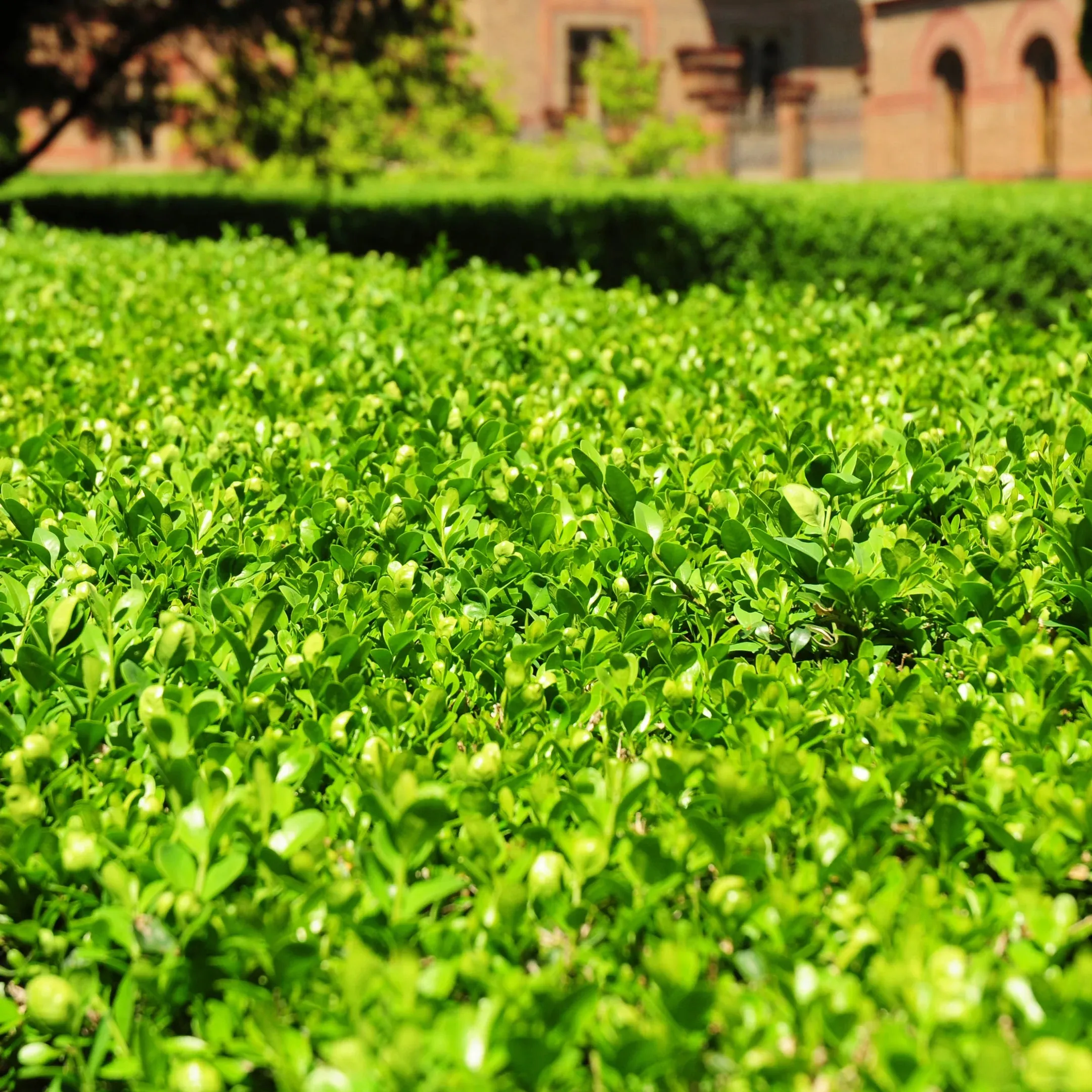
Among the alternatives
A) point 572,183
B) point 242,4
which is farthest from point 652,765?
Result: point 572,183

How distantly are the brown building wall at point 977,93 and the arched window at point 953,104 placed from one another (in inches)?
2.5

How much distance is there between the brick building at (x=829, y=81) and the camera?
89.6ft

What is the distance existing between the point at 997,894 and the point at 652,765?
0.54 m

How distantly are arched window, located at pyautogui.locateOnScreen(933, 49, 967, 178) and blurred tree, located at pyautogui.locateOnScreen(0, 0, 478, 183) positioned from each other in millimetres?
14965

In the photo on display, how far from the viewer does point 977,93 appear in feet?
91.2

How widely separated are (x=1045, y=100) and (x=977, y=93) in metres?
1.58

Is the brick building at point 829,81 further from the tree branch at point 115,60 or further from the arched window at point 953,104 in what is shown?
the tree branch at point 115,60

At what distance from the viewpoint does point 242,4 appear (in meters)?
17.6

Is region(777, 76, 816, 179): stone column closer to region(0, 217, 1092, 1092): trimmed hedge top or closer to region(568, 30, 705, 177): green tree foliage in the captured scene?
region(568, 30, 705, 177): green tree foliage

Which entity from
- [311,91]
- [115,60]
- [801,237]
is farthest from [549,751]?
[311,91]

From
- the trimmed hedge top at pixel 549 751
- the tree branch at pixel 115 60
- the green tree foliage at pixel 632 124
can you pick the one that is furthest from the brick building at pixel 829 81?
the trimmed hedge top at pixel 549 751

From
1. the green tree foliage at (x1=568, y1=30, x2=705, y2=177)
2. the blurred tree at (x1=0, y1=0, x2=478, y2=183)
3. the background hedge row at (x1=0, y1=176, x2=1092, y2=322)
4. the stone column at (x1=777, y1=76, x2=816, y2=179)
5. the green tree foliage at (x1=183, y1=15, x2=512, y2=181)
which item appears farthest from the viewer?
the stone column at (x1=777, y1=76, x2=816, y2=179)

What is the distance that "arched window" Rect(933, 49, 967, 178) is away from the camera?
1156 inches

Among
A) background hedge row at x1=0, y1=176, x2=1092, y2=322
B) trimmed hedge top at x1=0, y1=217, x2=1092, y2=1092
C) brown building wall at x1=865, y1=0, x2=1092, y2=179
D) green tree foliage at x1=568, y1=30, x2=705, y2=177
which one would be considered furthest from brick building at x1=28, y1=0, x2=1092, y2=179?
trimmed hedge top at x1=0, y1=217, x2=1092, y2=1092
